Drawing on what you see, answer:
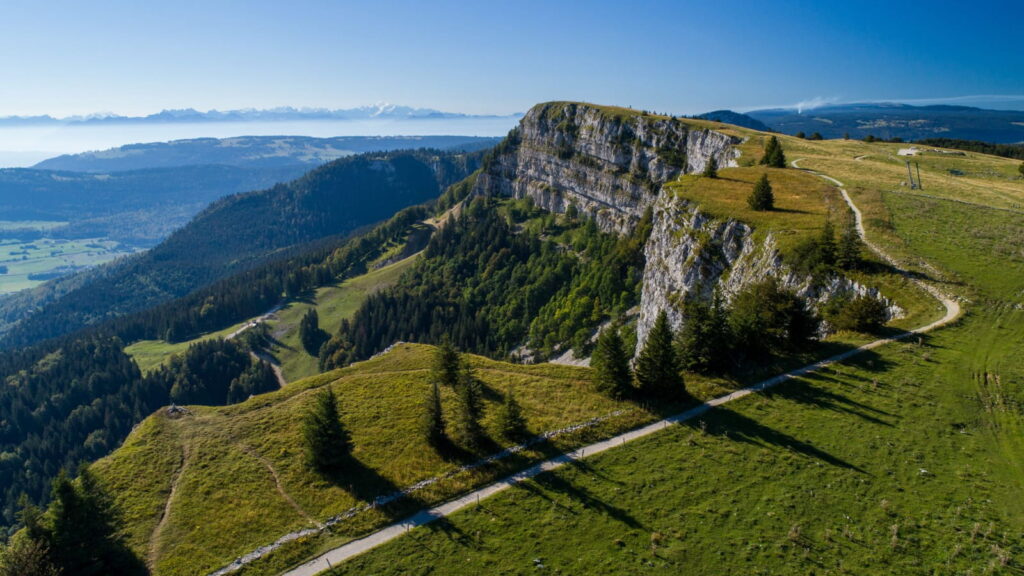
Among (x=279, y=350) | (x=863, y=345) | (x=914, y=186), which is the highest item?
(x=914, y=186)

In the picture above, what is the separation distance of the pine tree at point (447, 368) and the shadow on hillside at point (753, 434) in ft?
83.3

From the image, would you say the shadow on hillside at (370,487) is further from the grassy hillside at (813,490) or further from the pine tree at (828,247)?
the pine tree at (828,247)

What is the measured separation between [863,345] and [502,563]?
3977 cm

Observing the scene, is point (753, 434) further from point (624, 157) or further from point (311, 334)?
point (311, 334)

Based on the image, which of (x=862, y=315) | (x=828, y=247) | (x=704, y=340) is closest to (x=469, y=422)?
(x=704, y=340)

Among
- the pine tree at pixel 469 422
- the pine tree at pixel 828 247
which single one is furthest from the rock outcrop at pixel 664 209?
the pine tree at pixel 469 422

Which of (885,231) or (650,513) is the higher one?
(885,231)

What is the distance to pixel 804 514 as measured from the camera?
28641mm

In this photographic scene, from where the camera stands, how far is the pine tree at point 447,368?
53750mm

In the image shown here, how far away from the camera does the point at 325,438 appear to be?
3956 cm

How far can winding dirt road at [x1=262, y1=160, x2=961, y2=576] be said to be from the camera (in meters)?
30.9

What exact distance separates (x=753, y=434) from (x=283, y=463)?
39.1 metres

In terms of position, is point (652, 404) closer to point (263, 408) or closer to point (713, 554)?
point (713, 554)

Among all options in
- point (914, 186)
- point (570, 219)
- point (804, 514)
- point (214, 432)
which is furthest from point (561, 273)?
point (804, 514)
